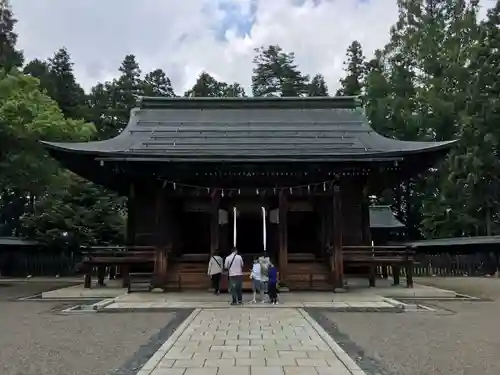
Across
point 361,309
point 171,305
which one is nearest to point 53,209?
point 171,305

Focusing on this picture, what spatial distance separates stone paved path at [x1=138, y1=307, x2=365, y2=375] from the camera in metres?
5.98

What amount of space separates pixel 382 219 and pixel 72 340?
94.3ft

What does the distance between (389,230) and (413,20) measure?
579 inches

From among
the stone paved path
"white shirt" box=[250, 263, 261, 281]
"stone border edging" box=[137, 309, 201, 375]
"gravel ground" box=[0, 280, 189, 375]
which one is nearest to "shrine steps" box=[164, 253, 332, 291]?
"white shirt" box=[250, 263, 261, 281]

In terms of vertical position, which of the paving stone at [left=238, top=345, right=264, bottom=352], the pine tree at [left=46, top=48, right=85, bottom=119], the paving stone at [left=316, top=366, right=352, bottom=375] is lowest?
the paving stone at [left=316, top=366, right=352, bottom=375]

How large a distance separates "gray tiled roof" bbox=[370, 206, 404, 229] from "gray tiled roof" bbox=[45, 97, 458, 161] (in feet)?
44.9

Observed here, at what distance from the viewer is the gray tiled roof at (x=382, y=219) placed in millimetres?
33812

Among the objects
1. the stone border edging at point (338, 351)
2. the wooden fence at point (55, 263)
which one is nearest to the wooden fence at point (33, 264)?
the wooden fence at point (55, 263)

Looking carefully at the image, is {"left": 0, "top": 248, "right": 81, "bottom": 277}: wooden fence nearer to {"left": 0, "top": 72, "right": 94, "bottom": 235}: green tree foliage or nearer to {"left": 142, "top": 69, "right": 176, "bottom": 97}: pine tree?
{"left": 0, "top": 72, "right": 94, "bottom": 235}: green tree foliage

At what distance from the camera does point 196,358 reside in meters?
6.60

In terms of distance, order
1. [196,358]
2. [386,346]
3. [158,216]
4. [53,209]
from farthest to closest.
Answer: [53,209] → [158,216] → [386,346] → [196,358]

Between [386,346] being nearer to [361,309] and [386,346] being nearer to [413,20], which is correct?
[361,309]

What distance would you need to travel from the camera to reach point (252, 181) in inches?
675

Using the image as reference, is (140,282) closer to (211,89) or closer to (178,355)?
(178,355)
